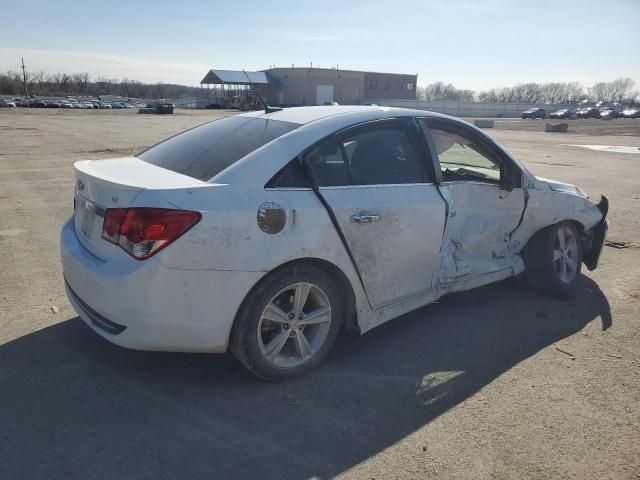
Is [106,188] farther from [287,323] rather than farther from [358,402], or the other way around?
[358,402]

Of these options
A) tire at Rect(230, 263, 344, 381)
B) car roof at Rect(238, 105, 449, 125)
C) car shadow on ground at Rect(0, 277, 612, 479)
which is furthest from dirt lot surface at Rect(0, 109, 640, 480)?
car roof at Rect(238, 105, 449, 125)

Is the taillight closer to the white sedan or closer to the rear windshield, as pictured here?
the white sedan

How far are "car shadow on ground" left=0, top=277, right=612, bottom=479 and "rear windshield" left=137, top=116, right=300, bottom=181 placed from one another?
4.23ft

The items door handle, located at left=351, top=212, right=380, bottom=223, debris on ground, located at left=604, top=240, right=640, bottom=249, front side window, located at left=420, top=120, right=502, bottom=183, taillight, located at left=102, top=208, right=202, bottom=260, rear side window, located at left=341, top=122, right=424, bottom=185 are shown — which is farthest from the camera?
debris on ground, located at left=604, top=240, right=640, bottom=249

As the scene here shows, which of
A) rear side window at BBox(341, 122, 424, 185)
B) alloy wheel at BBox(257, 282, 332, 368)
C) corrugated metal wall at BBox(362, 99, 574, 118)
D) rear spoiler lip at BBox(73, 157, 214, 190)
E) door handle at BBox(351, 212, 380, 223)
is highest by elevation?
corrugated metal wall at BBox(362, 99, 574, 118)

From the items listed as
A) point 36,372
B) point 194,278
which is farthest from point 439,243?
point 36,372

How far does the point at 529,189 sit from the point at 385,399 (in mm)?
2501

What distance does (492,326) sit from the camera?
14.1ft

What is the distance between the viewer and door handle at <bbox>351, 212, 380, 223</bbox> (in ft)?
11.1

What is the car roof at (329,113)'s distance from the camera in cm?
368

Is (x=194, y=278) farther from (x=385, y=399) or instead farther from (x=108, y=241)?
(x=385, y=399)

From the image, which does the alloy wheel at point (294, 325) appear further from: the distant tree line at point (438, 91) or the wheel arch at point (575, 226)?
the distant tree line at point (438, 91)

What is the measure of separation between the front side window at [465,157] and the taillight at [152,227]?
2242mm

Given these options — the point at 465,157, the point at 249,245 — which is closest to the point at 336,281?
the point at 249,245
